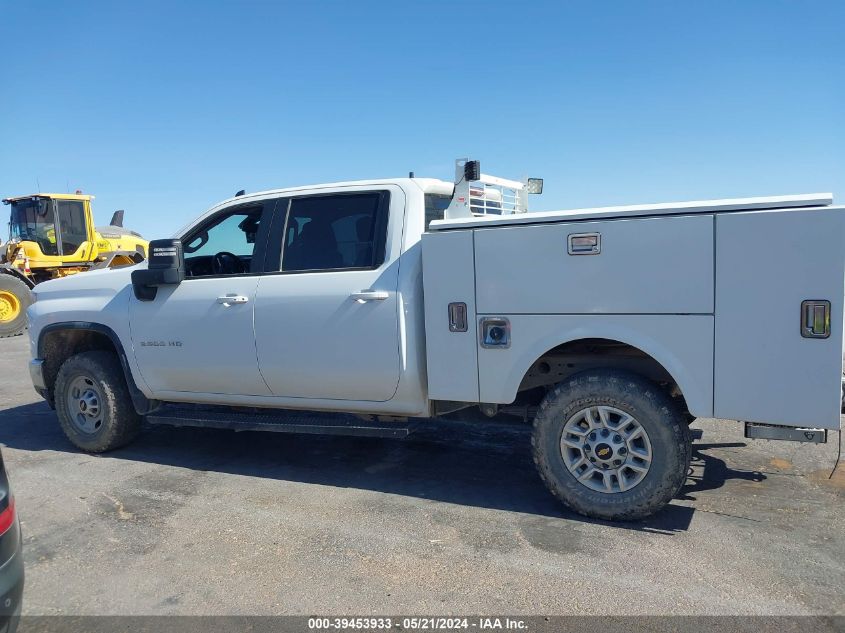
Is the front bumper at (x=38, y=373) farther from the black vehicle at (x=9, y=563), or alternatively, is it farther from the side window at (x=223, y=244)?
the black vehicle at (x=9, y=563)

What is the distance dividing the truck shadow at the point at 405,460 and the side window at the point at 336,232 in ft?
5.18

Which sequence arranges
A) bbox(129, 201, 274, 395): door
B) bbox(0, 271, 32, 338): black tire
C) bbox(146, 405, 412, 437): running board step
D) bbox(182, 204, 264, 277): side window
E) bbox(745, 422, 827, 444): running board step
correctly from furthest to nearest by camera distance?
bbox(0, 271, 32, 338): black tire < bbox(182, 204, 264, 277): side window < bbox(129, 201, 274, 395): door < bbox(146, 405, 412, 437): running board step < bbox(745, 422, 827, 444): running board step

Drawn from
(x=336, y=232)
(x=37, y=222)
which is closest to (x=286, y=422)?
(x=336, y=232)

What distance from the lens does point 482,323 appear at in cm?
402

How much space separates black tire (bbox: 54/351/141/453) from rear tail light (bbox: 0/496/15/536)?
3029 millimetres

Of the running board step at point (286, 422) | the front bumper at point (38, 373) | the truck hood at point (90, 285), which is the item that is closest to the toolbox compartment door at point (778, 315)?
the running board step at point (286, 422)

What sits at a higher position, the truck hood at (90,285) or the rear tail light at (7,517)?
the truck hood at (90,285)

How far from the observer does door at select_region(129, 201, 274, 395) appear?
4.78 metres

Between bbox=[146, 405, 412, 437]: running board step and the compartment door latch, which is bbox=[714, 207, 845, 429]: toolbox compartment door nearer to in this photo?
the compartment door latch

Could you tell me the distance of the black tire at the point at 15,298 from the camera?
47.9 feet

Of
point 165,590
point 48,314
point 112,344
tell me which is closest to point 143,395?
point 112,344

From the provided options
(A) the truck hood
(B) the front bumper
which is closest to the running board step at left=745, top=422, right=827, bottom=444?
(A) the truck hood

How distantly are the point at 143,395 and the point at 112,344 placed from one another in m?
0.70

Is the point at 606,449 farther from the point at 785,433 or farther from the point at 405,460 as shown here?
the point at 405,460
